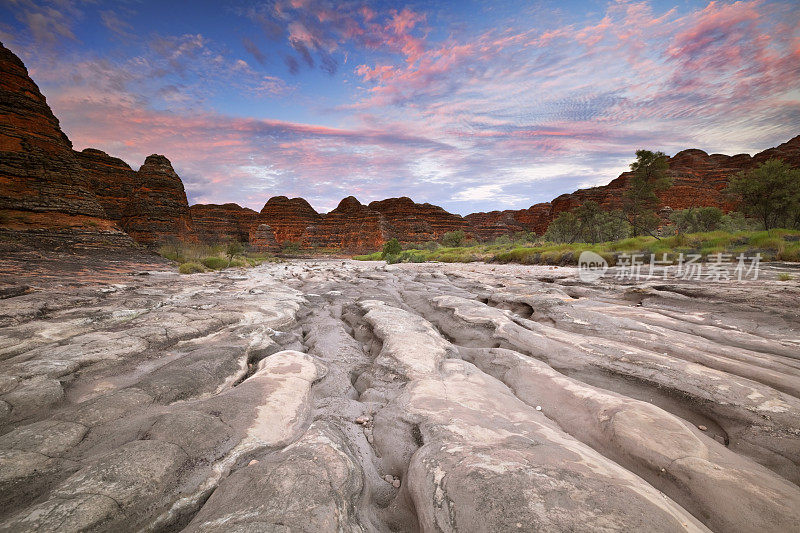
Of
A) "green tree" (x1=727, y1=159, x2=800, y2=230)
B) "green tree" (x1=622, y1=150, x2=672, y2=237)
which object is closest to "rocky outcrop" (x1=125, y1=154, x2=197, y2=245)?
"green tree" (x1=622, y1=150, x2=672, y2=237)

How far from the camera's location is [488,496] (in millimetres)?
1397

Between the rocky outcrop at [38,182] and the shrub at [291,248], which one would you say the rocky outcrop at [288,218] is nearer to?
the shrub at [291,248]

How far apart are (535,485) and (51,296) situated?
24.2 ft

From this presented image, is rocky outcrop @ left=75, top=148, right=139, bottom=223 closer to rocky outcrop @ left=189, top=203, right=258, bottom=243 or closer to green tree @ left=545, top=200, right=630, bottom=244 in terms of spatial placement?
rocky outcrop @ left=189, top=203, right=258, bottom=243

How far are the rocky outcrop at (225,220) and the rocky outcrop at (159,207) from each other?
61227mm

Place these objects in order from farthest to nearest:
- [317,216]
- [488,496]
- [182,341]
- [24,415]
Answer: [317,216] → [182,341] → [24,415] → [488,496]

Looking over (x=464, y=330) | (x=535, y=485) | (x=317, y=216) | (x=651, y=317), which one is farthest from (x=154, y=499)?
(x=317, y=216)

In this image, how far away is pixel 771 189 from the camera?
2128 centimetres

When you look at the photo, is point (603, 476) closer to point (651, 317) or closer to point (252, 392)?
point (252, 392)

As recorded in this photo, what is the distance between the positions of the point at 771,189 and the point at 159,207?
2313 inches

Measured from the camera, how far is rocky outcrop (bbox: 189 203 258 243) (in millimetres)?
94875

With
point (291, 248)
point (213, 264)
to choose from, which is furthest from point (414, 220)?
point (213, 264)

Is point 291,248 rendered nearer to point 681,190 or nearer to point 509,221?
point 509,221

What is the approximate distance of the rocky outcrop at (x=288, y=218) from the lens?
98.6 meters
